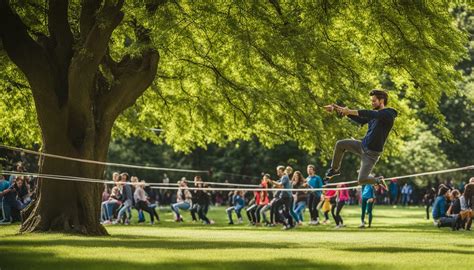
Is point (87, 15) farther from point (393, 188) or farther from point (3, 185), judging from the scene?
point (393, 188)

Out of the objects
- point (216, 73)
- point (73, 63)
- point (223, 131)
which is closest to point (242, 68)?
point (216, 73)

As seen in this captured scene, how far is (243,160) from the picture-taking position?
6600 centimetres

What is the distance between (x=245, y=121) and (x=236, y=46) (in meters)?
7.01

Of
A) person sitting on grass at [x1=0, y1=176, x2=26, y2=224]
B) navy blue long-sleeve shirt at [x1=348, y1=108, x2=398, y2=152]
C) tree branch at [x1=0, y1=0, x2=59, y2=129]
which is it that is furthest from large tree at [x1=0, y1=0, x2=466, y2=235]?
navy blue long-sleeve shirt at [x1=348, y1=108, x2=398, y2=152]

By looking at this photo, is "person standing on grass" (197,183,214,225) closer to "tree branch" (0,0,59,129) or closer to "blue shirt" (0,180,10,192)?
"blue shirt" (0,180,10,192)

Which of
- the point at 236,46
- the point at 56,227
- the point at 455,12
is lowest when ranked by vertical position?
the point at 56,227

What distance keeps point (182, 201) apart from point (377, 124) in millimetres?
19417

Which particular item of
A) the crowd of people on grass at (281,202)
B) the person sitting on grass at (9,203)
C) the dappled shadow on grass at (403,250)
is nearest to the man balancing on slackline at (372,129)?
the dappled shadow on grass at (403,250)

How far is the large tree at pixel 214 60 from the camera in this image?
67.6 feet

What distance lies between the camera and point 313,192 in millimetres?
29312

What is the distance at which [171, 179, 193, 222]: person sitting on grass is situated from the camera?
33.2 meters

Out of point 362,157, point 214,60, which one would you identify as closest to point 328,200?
point 214,60

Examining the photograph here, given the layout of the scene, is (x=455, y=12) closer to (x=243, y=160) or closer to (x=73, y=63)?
(x=243, y=160)

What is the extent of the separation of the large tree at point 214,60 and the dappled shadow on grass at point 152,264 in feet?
24.0
